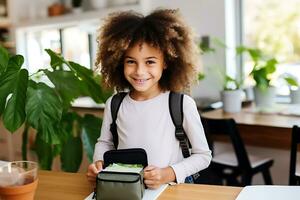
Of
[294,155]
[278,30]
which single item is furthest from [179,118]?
[278,30]

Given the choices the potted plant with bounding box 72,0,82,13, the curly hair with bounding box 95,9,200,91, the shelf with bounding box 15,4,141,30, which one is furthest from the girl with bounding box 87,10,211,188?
the potted plant with bounding box 72,0,82,13

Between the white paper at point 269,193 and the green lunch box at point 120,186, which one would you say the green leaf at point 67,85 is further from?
the white paper at point 269,193

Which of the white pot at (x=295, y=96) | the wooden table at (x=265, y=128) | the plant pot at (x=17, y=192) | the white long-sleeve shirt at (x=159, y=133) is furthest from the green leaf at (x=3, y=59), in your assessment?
the white pot at (x=295, y=96)

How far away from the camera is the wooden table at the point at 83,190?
39.6 inches

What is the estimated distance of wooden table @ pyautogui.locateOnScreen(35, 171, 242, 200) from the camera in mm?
1006

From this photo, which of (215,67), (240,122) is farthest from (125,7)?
(240,122)

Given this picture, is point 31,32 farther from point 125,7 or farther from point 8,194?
point 8,194

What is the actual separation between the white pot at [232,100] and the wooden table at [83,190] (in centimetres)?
151

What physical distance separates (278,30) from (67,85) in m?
1.70

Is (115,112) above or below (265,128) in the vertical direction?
above

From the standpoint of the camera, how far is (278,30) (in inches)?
108

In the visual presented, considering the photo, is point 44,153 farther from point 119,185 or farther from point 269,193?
point 269,193

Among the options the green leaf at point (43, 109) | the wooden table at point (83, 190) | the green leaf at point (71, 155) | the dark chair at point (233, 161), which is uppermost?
the green leaf at point (43, 109)

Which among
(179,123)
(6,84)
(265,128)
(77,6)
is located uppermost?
(77,6)
